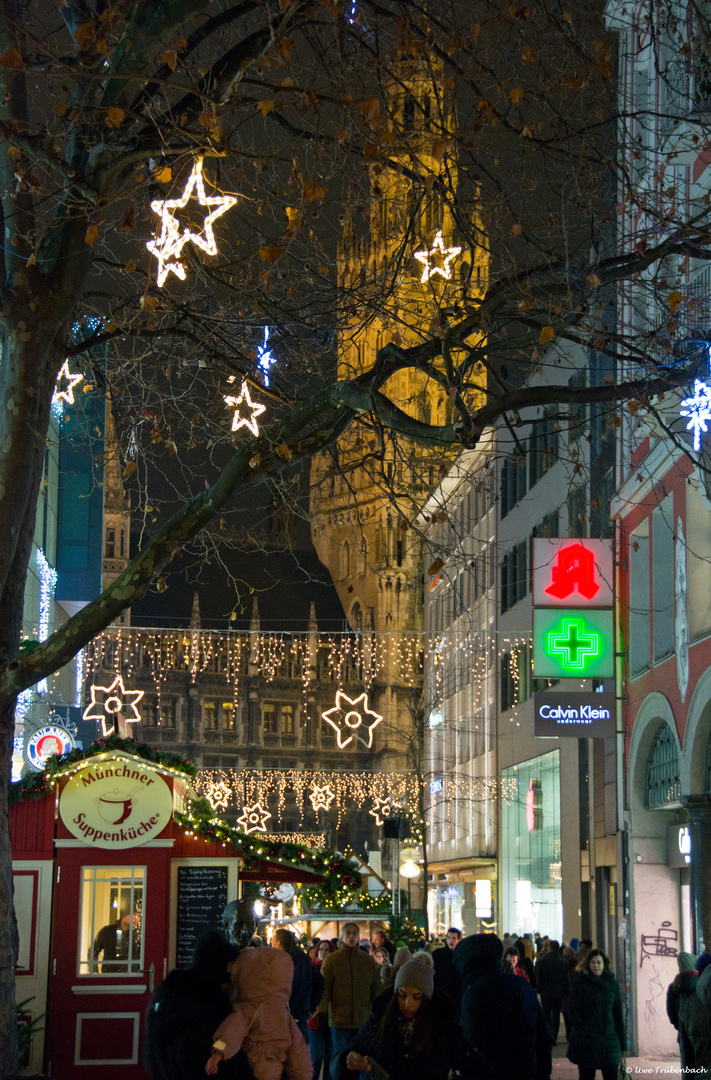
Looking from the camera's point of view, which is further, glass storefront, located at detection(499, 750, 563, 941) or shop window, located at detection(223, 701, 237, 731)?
shop window, located at detection(223, 701, 237, 731)

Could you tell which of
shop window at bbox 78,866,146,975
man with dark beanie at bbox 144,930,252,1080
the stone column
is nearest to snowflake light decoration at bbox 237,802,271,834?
the stone column

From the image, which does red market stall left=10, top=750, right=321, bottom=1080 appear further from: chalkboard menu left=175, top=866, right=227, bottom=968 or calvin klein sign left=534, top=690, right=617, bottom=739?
calvin klein sign left=534, top=690, right=617, bottom=739

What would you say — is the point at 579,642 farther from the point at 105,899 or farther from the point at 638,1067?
the point at 105,899

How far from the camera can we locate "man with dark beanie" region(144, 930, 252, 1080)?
607 centimetres

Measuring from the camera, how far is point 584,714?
2139 centimetres

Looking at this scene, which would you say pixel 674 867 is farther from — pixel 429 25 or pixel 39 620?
pixel 39 620

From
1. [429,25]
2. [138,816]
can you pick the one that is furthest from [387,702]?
[429,25]

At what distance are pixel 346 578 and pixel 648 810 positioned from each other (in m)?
76.6

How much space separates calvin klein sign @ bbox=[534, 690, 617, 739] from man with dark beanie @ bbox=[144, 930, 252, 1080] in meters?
15.1

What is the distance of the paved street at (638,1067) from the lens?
15430 millimetres

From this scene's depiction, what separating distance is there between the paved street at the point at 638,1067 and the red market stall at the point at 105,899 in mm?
4409

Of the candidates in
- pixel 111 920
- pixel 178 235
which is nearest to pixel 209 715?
pixel 111 920

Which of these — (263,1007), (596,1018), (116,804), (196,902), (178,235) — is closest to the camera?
(263,1007)

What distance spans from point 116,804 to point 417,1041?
8.51m
